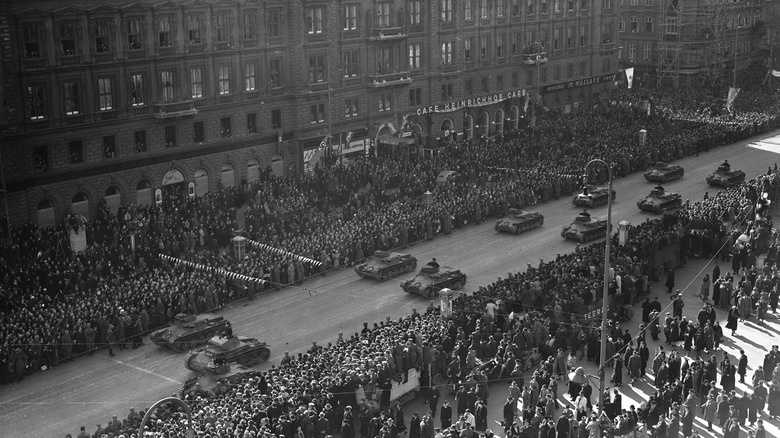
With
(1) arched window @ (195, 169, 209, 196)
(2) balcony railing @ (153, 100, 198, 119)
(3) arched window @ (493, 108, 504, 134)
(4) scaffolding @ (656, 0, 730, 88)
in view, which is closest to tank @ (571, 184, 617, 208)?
(3) arched window @ (493, 108, 504, 134)

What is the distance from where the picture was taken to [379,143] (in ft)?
263

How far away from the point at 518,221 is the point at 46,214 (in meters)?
27.7

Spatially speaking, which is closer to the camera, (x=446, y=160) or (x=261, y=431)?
(x=261, y=431)

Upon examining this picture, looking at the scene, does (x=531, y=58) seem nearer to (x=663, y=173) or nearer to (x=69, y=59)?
(x=663, y=173)

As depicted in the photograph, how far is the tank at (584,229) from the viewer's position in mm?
61594

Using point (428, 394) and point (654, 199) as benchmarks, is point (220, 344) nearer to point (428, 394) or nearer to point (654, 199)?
point (428, 394)

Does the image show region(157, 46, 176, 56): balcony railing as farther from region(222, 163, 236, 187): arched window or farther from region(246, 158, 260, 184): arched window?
region(246, 158, 260, 184): arched window

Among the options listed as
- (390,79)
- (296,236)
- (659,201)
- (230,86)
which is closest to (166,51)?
(230,86)

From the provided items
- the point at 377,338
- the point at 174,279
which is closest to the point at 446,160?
the point at 174,279

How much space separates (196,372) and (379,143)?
40.4 metres

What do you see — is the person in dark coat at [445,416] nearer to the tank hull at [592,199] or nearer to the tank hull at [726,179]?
the tank hull at [592,199]

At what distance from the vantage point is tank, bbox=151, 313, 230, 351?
44938mm

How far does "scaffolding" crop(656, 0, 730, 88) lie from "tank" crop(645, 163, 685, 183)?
35901 millimetres

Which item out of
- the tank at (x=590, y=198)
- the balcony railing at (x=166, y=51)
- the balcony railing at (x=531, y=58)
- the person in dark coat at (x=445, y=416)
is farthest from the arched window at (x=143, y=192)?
the balcony railing at (x=531, y=58)
